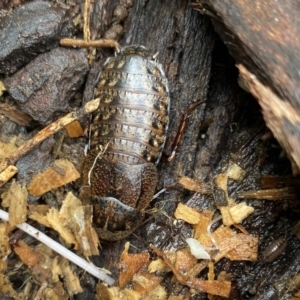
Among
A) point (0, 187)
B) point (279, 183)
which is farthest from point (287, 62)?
point (0, 187)

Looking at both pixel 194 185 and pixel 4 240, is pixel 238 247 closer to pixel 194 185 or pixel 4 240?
pixel 194 185

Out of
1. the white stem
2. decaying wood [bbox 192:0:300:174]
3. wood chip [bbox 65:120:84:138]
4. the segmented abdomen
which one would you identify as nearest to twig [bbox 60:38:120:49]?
the segmented abdomen

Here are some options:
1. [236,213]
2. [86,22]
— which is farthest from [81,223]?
[86,22]

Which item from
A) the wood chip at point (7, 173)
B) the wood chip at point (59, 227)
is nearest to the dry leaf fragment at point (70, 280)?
the wood chip at point (59, 227)

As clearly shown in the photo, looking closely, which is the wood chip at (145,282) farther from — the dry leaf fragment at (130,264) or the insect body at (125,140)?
the insect body at (125,140)

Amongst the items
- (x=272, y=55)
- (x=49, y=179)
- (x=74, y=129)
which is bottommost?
(x=49, y=179)

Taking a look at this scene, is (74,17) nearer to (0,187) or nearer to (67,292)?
(0,187)
